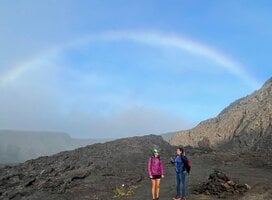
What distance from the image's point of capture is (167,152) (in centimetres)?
4050

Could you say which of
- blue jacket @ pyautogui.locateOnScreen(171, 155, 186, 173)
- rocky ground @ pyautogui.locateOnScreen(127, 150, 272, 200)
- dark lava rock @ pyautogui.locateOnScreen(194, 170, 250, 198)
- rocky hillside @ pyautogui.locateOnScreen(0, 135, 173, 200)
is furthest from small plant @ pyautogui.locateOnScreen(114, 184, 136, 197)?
blue jacket @ pyautogui.locateOnScreen(171, 155, 186, 173)

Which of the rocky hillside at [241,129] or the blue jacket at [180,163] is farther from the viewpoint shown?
the rocky hillside at [241,129]

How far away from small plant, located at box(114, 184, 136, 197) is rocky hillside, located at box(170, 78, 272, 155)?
27.9 metres

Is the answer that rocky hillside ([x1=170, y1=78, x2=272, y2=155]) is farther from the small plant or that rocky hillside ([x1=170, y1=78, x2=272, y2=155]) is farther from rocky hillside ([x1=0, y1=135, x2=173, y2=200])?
the small plant

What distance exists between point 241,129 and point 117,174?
34.8 meters

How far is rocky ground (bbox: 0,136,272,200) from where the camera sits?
2656cm

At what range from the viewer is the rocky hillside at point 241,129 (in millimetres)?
60188

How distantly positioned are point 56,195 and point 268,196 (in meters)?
12.9

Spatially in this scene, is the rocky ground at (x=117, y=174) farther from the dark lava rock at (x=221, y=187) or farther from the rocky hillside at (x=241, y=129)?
the rocky hillside at (x=241, y=129)

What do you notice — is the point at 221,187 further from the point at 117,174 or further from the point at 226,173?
the point at 117,174

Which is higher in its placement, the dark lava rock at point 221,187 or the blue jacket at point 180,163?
the blue jacket at point 180,163

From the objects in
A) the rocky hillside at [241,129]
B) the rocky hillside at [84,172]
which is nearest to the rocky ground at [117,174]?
the rocky hillside at [84,172]

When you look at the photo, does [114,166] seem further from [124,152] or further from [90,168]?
A: [124,152]

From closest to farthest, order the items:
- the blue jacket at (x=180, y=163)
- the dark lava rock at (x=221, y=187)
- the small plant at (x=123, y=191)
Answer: the blue jacket at (x=180, y=163)
the dark lava rock at (x=221, y=187)
the small plant at (x=123, y=191)
